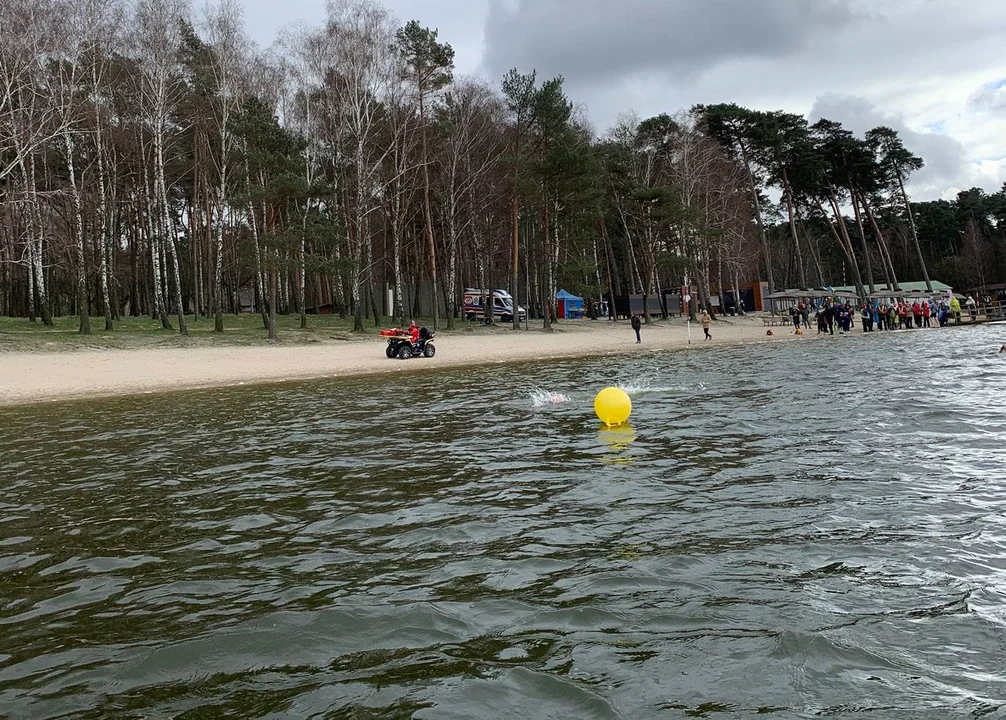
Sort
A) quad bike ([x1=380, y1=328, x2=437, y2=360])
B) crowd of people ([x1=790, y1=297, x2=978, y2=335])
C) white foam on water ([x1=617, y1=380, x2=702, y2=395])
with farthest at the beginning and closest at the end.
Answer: crowd of people ([x1=790, y1=297, x2=978, y2=335])
quad bike ([x1=380, y1=328, x2=437, y2=360])
white foam on water ([x1=617, y1=380, x2=702, y2=395])

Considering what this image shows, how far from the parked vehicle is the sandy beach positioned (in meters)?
14.0

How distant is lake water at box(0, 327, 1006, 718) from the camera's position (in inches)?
146

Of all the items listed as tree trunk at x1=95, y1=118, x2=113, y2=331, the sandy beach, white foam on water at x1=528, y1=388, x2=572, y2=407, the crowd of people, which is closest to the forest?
tree trunk at x1=95, y1=118, x2=113, y2=331

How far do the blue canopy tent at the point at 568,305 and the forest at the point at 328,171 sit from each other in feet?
11.0

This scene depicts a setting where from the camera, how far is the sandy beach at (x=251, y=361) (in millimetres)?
22234

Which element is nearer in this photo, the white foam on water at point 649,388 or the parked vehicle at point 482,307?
the white foam on water at point 649,388

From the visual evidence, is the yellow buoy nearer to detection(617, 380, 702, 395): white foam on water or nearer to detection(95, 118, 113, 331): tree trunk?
detection(617, 380, 702, 395): white foam on water

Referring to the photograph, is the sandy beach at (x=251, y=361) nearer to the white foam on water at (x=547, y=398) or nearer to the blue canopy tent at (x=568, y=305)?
the white foam on water at (x=547, y=398)

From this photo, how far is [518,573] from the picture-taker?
17.7ft

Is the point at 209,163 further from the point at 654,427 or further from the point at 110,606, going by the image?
the point at 110,606

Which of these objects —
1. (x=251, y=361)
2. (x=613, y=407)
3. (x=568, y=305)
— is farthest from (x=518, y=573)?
(x=568, y=305)

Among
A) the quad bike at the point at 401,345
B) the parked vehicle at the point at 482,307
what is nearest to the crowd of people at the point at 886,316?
the parked vehicle at the point at 482,307

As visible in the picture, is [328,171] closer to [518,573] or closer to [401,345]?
[401,345]

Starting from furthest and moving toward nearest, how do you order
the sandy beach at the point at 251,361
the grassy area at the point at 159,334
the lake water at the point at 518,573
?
the grassy area at the point at 159,334 → the sandy beach at the point at 251,361 → the lake water at the point at 518,573
